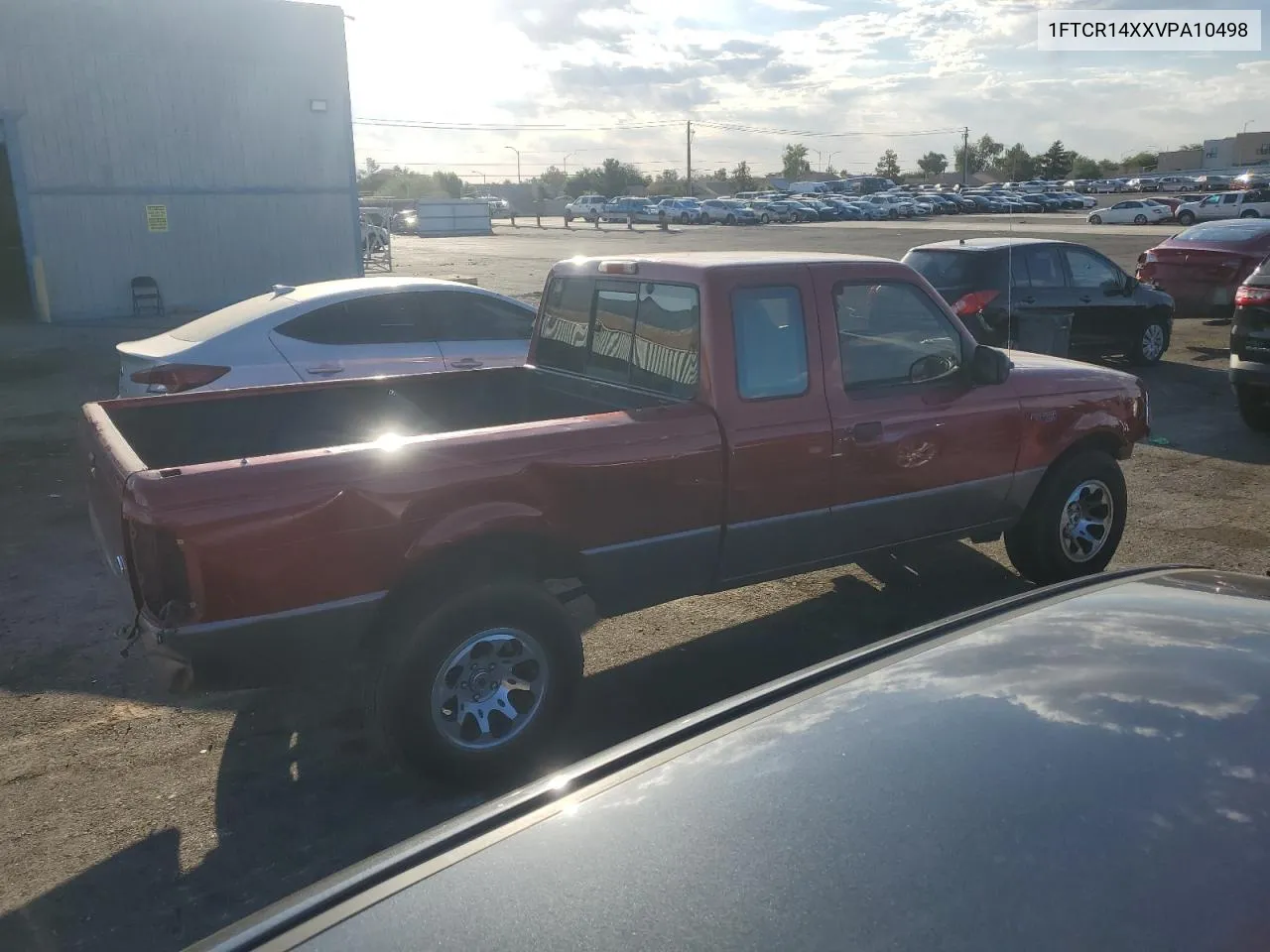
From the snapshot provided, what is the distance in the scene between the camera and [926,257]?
12273 mm

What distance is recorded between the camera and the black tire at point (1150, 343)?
1315 centimetres

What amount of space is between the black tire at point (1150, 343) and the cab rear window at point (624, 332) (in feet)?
32.7

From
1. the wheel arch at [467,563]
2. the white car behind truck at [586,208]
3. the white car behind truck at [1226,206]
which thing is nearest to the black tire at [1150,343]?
the wheel arch at [467,563]

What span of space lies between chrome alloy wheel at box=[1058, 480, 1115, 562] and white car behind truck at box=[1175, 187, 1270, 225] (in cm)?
4964

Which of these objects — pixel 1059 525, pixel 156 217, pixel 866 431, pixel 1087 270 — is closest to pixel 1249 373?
pixel 1087 270

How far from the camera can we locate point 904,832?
1.71 meters

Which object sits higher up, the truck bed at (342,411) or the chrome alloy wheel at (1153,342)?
the truck bed at (342,411)

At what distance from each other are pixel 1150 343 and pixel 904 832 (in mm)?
13248

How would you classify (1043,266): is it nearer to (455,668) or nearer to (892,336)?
(892,336)

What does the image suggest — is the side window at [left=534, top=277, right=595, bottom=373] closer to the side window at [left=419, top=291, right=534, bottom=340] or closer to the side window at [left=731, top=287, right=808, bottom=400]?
the side window at [left=731, top=287, right=808, bottom=400]

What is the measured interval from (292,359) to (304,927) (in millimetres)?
6627

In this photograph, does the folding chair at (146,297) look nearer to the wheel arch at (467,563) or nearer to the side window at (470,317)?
the side window at (470,317)

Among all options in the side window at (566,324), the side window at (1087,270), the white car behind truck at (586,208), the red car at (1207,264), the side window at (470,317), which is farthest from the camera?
the white car behind truck at (586,208)

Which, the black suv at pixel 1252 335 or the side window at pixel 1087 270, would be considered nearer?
the black suv at pixel 1252 335
